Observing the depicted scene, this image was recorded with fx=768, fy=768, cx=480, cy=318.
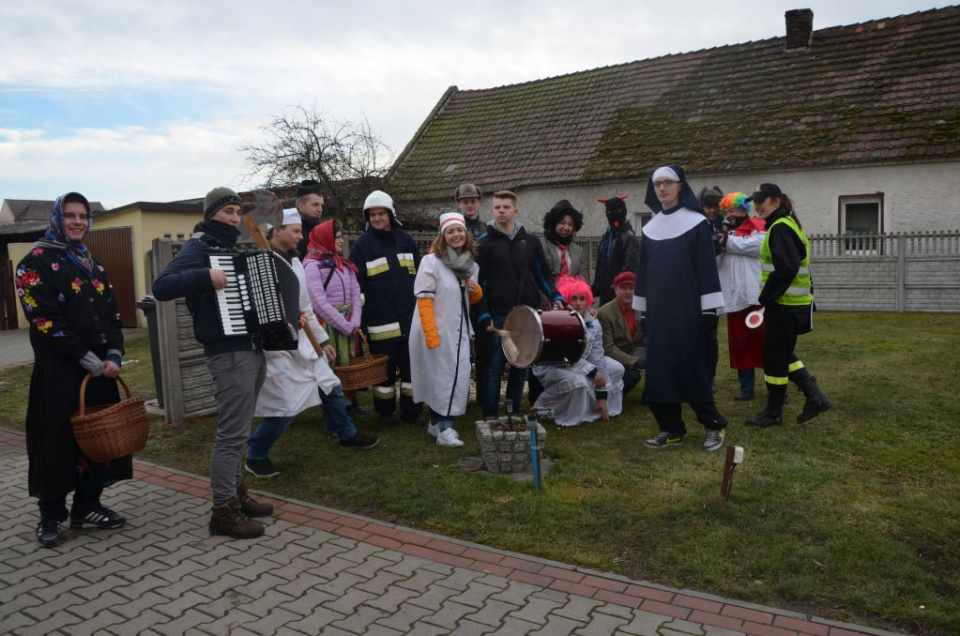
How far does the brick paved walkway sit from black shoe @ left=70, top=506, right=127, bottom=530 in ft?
0.20

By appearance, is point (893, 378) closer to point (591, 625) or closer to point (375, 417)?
point (375, 417)

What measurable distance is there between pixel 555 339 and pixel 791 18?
1714 cm

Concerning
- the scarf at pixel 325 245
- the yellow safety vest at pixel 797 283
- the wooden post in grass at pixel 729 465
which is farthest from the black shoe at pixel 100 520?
the yellow safety vest at pixel 797 283

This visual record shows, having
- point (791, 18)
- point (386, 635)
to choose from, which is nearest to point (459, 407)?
point (386, 635)

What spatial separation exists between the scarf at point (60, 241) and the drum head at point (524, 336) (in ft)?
10.4

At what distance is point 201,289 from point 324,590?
1.90 meters

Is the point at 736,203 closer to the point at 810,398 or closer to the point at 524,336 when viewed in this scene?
the point at 810,398

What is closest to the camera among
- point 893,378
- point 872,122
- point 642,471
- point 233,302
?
point 233,302

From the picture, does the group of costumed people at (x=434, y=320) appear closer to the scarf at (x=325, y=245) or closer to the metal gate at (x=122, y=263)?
the scarf at (x=325, y=245)

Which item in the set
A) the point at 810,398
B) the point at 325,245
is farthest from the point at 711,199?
the point at 325,245

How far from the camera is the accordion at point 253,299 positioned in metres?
4.68

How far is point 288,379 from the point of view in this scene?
5.67m

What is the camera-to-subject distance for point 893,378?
28.0ft

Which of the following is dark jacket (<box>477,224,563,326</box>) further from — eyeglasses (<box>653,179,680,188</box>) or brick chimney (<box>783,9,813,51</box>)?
brick chimney (<box>783,9,813,51</box>)
